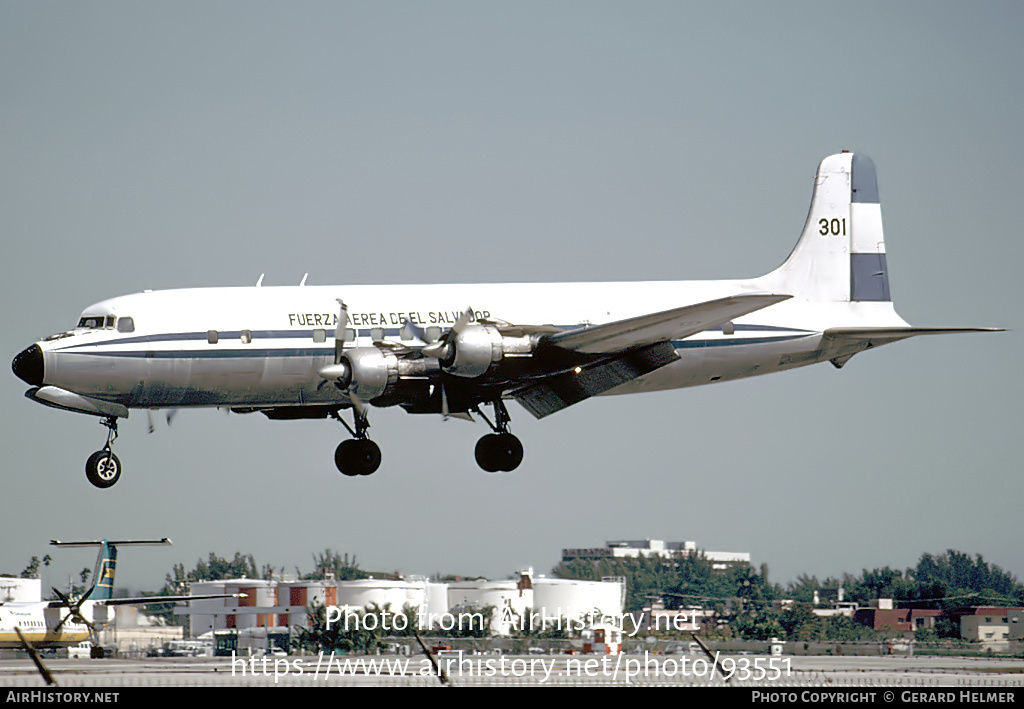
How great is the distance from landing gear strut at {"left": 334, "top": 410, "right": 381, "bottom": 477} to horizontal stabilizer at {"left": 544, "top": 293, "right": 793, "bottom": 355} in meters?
5.48

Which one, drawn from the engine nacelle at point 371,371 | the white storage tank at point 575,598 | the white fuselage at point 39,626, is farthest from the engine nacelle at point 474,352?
the white storage tank at point 575,598

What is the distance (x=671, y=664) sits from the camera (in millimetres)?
38812

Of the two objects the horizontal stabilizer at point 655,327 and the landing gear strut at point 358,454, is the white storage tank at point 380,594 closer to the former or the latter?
the landing gear strut at point 358,454

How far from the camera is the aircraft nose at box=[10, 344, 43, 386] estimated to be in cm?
2931

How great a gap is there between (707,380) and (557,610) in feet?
115

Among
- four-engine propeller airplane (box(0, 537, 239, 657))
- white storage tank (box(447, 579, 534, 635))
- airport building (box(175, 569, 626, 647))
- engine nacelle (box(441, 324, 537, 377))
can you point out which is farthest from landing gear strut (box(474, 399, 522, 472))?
white storage tank (box(447, 579, 534, 635))

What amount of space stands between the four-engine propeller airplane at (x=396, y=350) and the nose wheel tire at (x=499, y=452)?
4cm

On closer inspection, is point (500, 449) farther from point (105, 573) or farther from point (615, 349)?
point (105, 573)

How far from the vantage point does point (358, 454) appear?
107 ft

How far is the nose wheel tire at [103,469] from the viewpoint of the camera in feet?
98.9
